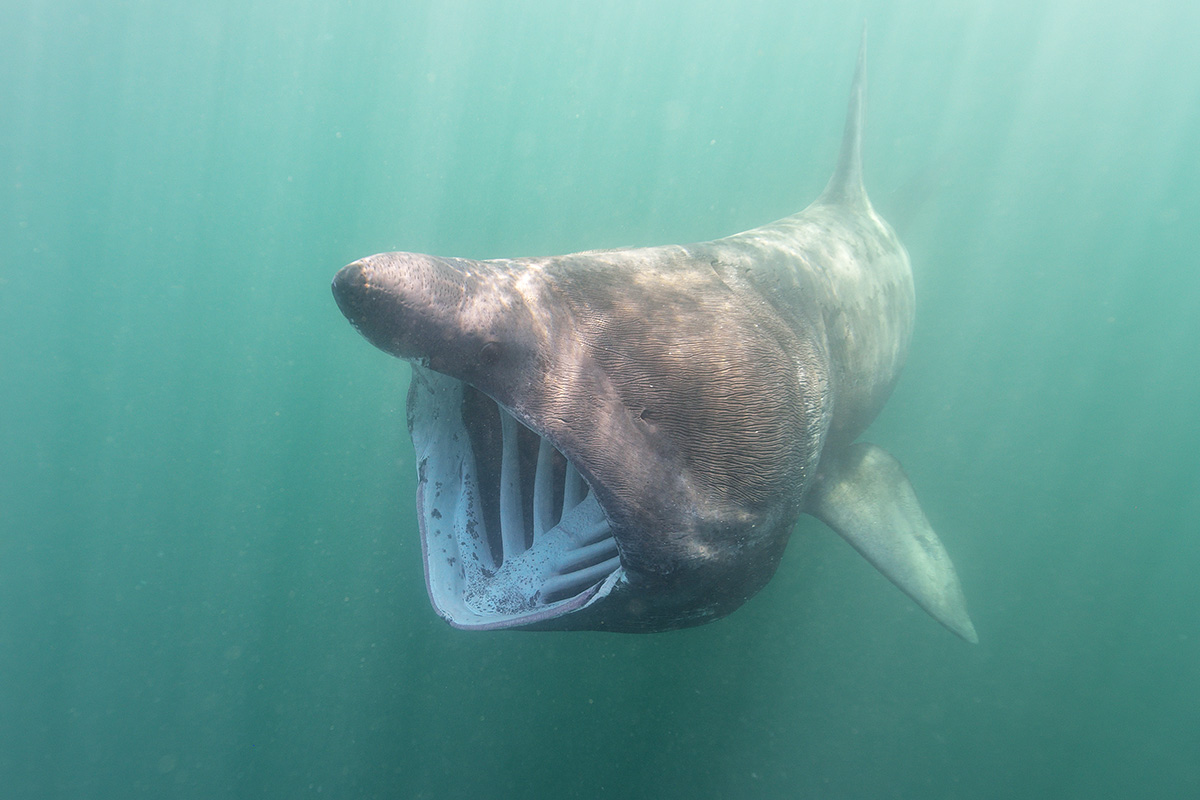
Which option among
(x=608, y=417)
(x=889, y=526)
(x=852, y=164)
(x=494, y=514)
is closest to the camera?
(x=608, y=417)

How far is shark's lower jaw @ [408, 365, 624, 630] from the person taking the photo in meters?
2.40

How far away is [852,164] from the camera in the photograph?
5.67 metres

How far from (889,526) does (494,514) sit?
2.97 metres

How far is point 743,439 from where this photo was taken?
7.32ft

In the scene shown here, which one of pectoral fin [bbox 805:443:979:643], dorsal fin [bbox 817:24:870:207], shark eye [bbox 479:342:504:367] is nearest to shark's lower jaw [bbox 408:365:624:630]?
shark eye [bbox 479:342:504:367]

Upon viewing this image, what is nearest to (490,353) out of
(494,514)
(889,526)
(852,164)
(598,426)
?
(598,426)

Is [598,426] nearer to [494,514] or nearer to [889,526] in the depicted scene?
[494,514]

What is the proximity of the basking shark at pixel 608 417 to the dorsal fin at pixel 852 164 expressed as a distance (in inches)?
103

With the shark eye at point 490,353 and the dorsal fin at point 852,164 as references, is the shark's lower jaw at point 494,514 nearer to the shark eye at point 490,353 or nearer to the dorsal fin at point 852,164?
the shark eye at point 490,353

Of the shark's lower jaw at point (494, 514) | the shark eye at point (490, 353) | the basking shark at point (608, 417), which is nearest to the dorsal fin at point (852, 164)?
the basking shark at point (608, 417)

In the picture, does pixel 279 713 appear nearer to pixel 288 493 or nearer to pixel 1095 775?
pixel 288 493

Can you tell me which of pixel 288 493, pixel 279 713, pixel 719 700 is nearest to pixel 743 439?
pixel 719 700

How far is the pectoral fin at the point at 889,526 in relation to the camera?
384cm

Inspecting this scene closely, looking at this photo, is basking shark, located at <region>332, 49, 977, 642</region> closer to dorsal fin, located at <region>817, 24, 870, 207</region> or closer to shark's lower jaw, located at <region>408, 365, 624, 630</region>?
shark's lower jaw, located at <region>408, 365, 624, 630</region>
